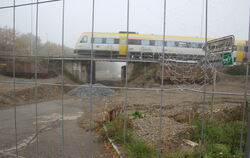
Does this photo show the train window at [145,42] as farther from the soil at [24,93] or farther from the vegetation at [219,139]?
the vegetation at [219,139]

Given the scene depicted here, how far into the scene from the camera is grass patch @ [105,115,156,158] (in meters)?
3.05

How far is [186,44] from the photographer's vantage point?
568 inches

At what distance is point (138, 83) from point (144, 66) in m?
1.58

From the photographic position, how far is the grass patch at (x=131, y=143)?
120 inches

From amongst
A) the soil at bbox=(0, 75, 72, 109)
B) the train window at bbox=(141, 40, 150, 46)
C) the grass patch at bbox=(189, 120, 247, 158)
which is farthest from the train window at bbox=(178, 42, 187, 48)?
the grass patch at bbox=(189, 120, 247, 158)

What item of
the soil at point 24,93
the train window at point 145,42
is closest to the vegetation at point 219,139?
the soil at point 24,93

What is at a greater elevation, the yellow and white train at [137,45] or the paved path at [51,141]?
the yellow and white train at [137,45]

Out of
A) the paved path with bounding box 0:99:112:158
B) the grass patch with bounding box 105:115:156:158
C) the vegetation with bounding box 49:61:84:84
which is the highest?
the vegetation with bounding box 49:61:84:84

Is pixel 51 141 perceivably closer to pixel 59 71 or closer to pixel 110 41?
pixel 59 71

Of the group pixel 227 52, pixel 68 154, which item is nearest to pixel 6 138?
pixel 68 154

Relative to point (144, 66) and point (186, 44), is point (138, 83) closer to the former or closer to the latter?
point (144, 66)

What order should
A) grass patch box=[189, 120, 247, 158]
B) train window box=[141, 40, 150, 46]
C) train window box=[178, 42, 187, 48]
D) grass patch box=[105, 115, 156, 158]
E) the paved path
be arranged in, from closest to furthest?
grass patch box=[189, 120, 247, 158]
grass patch box=[105, 115, 156, 158]
the paved path
train window box=[178, 42, 187, 48]
train window box=[141, 40, 150, 46]

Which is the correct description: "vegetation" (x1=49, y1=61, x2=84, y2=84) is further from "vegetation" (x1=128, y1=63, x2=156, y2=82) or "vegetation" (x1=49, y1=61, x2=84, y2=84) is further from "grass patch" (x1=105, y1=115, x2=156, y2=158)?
"grass patch" (x1=105, y1=115, x2=156, y2=158)

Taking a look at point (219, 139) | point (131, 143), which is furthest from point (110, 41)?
point (219, 139)
